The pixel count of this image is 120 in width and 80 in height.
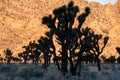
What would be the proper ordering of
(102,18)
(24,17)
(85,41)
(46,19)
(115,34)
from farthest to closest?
(24,17)
(102,18)
(115,34)
(85,41)
(46,19)

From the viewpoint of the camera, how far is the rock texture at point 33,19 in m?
164

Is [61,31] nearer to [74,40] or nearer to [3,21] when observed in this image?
[74,40]

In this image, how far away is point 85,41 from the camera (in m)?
28.1

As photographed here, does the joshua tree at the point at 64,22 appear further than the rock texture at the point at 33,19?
No

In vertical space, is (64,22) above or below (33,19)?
below

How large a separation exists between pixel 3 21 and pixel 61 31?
16169cm

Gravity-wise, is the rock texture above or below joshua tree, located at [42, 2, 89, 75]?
above

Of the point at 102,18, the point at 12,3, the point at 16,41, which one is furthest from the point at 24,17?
the point at 102,18

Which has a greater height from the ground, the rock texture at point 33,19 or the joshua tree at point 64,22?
the rock texture at point 33,19

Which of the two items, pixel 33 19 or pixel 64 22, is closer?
pixel 64 22

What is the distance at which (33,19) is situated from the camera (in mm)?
185125

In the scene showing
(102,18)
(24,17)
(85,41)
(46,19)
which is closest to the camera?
(46,19)

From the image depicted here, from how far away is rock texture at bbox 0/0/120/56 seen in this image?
16356 centimetres

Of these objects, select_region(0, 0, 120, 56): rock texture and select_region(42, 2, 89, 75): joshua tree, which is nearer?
select_region(42, 2, 89, 75): joshua tree
